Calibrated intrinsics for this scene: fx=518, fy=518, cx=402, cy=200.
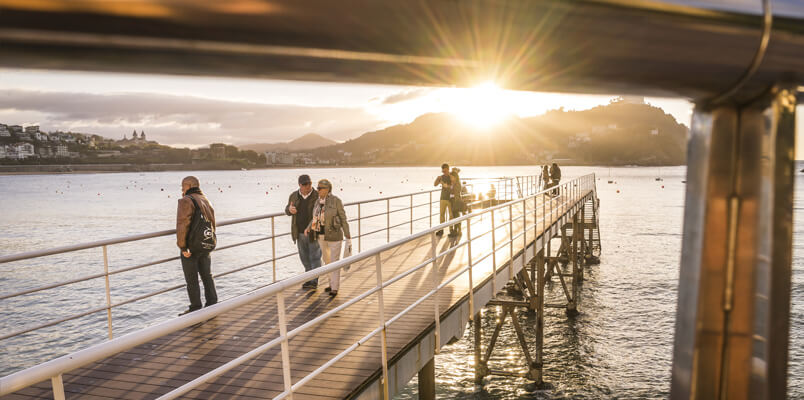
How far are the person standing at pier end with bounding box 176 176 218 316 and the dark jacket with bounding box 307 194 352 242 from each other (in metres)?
1.52

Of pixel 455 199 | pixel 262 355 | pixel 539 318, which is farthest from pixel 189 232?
pixel 539 318

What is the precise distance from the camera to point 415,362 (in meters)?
5.49

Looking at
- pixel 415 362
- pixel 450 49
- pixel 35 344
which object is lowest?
pixel 35 344

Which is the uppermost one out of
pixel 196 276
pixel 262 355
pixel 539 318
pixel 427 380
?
pixel 196 276

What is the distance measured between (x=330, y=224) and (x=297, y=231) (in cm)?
74

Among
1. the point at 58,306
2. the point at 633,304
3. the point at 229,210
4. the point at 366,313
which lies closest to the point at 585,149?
the point at 229,210

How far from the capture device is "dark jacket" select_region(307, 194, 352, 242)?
725cm

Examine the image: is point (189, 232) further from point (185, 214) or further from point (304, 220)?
point (304, 220)

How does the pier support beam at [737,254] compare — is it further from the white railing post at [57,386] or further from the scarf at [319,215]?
the scarf at [319,215]

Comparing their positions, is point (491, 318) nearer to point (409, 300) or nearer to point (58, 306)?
point (409, 300)

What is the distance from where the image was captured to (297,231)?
774 centimetres

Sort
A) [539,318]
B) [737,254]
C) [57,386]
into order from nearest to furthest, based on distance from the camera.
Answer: [737,254] < [57,386] < [539,318]

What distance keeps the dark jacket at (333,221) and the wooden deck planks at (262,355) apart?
2.77ft

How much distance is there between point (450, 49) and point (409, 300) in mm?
6497
